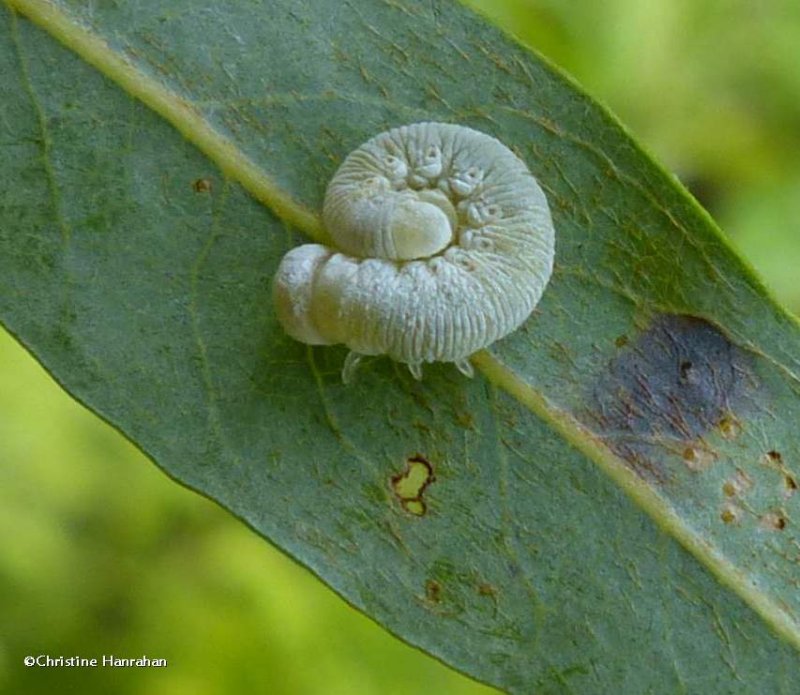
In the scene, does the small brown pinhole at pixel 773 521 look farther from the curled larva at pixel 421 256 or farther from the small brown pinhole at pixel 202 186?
the small brown pinhole at pixel 202 186

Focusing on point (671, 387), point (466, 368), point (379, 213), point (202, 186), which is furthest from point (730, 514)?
point (202, 186)

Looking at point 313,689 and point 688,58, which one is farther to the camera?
point 688,58

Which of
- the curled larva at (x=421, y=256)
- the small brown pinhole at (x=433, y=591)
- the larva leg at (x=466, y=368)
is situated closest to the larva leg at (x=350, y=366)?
the curled larva at (x=421, y=256)

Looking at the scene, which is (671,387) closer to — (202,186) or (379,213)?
(379,213)

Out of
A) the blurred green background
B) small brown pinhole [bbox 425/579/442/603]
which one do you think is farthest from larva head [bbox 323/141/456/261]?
the blurred green background

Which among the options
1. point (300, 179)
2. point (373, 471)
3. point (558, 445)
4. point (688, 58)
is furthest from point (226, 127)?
point (688, 58)

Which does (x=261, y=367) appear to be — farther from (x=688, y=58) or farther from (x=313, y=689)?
(x=688, y=58)

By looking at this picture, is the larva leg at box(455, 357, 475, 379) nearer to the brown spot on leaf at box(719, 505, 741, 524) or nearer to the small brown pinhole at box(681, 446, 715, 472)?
the small brown pinhole at box(681, 446, 715, 472)
